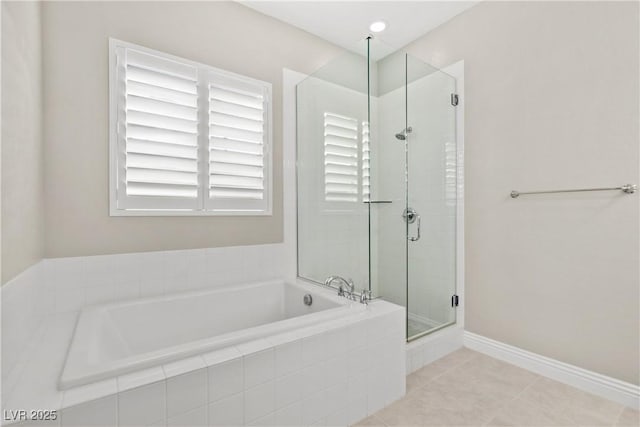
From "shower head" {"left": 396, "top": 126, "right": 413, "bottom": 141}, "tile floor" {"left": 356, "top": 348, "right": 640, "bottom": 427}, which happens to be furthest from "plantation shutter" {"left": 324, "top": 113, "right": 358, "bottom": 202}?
"tile floor" {"left": 356, "top": 348, "right": 640, "bottom": 427}

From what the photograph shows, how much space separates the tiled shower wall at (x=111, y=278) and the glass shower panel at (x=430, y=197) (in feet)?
3.53

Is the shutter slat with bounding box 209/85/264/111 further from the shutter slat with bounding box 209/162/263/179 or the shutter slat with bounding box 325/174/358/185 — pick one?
the shutter slat with bounding box 325/174/358/185

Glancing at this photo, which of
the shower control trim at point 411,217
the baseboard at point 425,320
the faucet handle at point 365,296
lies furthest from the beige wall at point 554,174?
the faucet handle at point 365,296

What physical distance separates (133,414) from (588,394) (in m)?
2.28

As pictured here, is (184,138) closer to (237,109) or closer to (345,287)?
(237,109)

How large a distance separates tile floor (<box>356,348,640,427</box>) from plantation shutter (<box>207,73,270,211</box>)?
161 centimetres

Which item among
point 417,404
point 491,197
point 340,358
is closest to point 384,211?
point 491,197

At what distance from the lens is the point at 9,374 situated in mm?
1055

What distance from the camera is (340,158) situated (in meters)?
2.26

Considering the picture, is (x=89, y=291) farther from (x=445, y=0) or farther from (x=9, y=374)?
(x=445, y=0)

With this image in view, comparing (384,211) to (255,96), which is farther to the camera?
(255,96)

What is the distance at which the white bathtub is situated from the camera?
3.64ft

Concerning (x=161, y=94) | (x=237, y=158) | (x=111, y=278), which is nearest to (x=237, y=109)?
(x=237, y=158)

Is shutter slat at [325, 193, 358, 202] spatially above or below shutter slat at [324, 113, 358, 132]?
below
